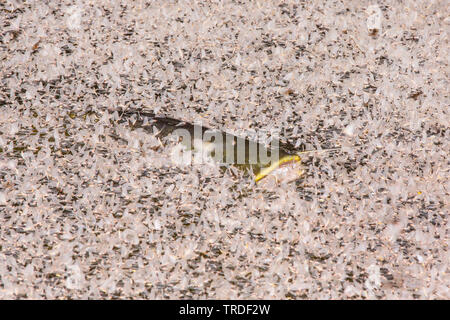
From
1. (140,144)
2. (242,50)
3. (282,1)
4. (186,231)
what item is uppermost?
(282,1)

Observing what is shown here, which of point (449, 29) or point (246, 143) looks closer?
point (246, 143)

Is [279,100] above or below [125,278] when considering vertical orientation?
above

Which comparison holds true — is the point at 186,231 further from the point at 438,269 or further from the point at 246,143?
the point at 438,269

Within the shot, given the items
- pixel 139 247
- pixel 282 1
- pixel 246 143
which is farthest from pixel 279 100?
pixel 139 247
